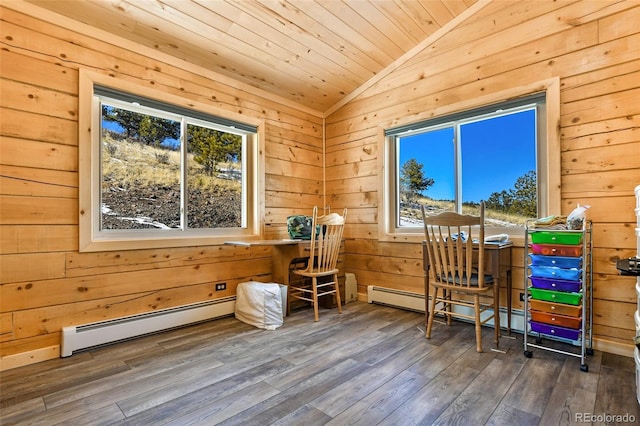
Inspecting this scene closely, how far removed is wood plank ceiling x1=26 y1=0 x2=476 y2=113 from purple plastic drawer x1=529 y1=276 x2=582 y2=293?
7.76 ft

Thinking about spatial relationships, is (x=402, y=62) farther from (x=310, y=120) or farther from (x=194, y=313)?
(x=194, y=313)

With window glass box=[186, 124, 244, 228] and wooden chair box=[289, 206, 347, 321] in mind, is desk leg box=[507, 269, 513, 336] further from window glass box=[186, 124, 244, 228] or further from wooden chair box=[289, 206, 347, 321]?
window glass box=[186, 124, 244, 228]

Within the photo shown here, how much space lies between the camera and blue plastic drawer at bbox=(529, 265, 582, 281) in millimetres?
2061

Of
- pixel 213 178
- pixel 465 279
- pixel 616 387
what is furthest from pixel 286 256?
pixel 616 387

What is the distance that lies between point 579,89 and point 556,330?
5.68 feet

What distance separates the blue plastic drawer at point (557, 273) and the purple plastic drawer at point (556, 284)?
0.07 feet

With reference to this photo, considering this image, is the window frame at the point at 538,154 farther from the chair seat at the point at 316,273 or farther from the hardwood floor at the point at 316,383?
the hardwood floor at the point at 316,383

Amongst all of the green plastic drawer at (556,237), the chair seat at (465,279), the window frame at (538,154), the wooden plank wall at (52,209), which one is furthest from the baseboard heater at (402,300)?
the wooden plank wall at (52,209)

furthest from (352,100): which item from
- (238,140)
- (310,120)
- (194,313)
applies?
(194,313)

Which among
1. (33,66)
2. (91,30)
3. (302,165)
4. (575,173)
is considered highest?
(91,30)

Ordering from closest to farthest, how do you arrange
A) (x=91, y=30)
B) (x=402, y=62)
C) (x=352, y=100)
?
(x=91, y=30)
(x=402, y=62)
(x=352, y=100)

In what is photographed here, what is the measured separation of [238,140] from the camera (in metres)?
3.44

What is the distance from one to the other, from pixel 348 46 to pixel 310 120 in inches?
43.6

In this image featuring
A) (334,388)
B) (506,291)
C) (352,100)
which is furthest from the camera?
(352,100)
